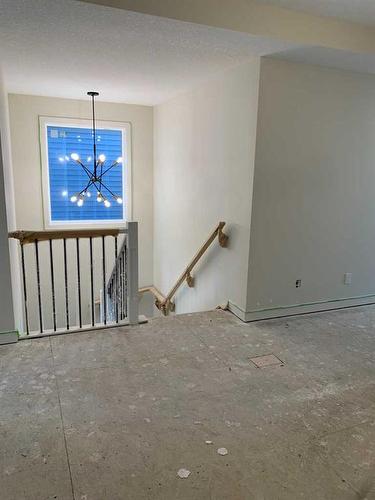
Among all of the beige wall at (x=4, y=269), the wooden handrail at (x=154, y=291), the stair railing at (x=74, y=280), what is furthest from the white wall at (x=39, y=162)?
the beige wall at (x=4, y=269)

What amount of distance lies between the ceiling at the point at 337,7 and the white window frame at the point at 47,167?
3697 mm

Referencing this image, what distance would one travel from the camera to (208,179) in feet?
13.8

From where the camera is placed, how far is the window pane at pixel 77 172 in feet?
18.5

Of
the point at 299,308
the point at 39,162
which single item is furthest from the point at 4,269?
the point at 39,162

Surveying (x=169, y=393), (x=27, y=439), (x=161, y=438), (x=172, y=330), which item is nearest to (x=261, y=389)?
(x=169, y=393)

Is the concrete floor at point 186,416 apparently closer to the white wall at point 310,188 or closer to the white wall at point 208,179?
the white wall at point 310,188

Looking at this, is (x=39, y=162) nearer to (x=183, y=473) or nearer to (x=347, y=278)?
(x=347, y=278)

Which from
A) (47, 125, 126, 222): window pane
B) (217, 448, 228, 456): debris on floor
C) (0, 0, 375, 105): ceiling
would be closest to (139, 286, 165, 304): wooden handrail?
(47, 125, 126, 222): window pane

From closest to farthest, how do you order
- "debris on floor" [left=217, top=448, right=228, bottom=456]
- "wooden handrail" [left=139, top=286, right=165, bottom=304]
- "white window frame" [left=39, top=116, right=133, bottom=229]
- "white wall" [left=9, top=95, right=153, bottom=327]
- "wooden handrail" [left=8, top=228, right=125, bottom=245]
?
"debris on floor" [left=217, top=448, right=228, bottom=456], "wooden handrail" [left=8, top=228, right=125, bottom=245], "white wall" [left=9, top=95, right=153, bottom=327], "white window frame" [left=39, top=116, right=133, bottom=229], "wooden handrail" [left=139, top=286, right=165, bottom=304]

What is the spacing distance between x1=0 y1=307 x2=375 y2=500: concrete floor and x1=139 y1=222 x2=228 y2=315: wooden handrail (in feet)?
3.44

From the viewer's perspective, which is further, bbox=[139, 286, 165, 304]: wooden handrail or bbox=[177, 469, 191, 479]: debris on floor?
bbox=[139, 286, 165, 304]: wooden handrail

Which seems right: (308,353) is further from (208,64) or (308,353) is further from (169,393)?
(208,64)

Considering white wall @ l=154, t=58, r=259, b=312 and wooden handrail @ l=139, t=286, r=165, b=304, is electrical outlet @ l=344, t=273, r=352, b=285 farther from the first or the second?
wooden handrail @ l=139, t=286, r=165, b=304

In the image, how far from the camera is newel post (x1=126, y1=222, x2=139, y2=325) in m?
3.31
